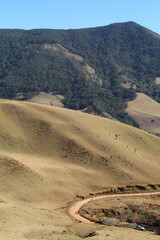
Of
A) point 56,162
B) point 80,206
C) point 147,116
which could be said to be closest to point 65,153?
point 56,162

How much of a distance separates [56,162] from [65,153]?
3.59 metres

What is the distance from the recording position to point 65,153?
62688 millimetres

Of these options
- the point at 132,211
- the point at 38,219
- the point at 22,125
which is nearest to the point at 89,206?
the point at 132,211

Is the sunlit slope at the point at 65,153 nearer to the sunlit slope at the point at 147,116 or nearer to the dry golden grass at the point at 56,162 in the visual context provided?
the dry golden grass at the point at 56,162

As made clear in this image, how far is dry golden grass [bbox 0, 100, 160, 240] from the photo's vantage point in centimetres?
3619

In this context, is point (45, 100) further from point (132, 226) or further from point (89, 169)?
point (132, 226)

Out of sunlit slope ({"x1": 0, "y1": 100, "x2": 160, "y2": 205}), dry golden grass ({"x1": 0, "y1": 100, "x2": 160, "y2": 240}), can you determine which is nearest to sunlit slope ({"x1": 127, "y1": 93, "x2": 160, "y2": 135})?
sunlit slope ({"x1": 0, "y1": 100, "x2": 160, "y2": 205})

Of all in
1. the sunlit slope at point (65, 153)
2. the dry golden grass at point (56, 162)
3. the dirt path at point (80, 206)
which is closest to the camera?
the dry golden grass at point (56, 162)

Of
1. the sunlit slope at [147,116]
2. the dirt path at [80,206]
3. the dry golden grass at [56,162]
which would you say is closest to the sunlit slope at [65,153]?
the dry golden grass at [56,162]

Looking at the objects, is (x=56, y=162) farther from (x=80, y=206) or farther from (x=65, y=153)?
(x=80, y=206)

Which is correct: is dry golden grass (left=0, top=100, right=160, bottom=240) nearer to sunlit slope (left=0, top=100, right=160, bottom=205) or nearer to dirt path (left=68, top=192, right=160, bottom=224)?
sunlit slope (left=0, top=100, right=160, bottom=205)

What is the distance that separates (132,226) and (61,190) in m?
14.0

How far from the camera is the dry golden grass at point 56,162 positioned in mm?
36188

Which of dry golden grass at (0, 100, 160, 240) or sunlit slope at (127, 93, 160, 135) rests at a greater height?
dry golden grass at (0, 100, 160, 240)
